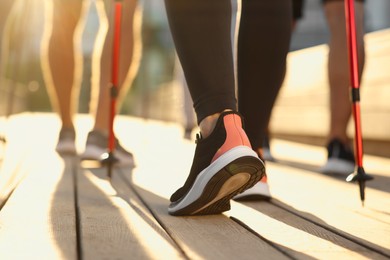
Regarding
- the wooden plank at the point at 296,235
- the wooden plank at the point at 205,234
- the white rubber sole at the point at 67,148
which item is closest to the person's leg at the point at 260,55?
the wooden plank at the point at 296,235

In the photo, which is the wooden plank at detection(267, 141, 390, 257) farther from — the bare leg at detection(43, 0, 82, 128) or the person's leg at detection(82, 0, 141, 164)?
the bare leg at detection(43, 0, 82, 128)

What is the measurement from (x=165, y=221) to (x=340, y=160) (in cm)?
118

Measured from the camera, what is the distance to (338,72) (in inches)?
93.6

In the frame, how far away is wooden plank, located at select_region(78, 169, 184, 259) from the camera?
95 centimetres

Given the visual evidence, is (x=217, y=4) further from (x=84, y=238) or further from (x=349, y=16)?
(x=84, y=238)

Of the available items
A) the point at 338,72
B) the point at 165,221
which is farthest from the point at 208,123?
the point at 338,72

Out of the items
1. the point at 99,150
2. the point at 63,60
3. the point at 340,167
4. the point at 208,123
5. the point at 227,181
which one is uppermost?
the point at 63,60

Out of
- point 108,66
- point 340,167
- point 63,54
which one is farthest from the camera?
point 63,54

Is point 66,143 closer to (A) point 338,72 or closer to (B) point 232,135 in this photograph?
(A) point 338,72

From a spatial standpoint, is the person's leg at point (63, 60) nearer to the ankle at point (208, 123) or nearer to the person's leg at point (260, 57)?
the person's leg at point (260, 57)

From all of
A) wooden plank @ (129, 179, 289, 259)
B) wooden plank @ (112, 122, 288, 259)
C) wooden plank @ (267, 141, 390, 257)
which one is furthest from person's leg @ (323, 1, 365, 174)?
wooden plank @ (129, 179, 289, 259)

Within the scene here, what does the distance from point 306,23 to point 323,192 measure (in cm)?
1721

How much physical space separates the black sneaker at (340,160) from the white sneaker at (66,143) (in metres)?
→ 1.18

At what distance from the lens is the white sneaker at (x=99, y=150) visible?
96.7 inches
